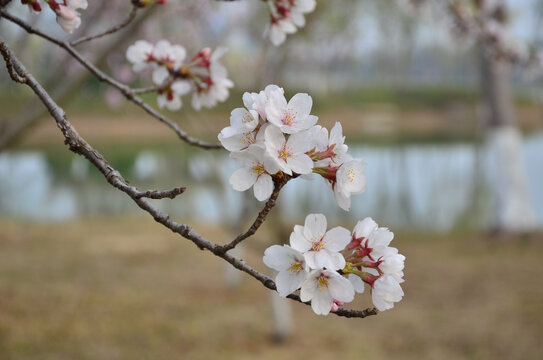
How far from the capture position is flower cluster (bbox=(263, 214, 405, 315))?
689 millimetres

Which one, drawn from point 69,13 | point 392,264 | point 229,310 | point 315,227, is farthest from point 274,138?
point 229,310

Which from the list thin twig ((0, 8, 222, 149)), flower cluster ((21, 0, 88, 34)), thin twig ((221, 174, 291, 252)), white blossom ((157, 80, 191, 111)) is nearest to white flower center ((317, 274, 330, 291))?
thin twig ((221, 174, 291, 252))

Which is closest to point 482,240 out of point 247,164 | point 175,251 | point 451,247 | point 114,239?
point 451,247

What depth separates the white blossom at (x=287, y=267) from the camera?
0.69 m

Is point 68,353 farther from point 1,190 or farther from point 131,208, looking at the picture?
point 1,190

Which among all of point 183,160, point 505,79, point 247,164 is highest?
point 183,160

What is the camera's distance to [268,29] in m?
1.32

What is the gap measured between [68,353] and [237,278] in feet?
6.69

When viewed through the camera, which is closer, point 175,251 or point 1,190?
point 175,251

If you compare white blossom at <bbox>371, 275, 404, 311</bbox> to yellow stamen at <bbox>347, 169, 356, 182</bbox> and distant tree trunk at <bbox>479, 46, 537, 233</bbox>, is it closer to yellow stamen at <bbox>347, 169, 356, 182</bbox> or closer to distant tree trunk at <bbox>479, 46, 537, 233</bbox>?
yellow stamen at <bbox>347, 169, 356, 182</bbox>

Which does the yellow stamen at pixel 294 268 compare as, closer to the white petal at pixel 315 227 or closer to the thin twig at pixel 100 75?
the white petal at pixel 315 227

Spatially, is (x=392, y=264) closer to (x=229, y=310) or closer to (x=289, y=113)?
(x=289, y=113)

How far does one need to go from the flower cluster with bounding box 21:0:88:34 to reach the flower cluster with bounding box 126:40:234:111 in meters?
0.31

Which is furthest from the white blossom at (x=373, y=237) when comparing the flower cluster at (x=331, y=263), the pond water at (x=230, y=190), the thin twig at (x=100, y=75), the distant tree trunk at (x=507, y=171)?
the distant tree trunk at (x=507, y=171)
